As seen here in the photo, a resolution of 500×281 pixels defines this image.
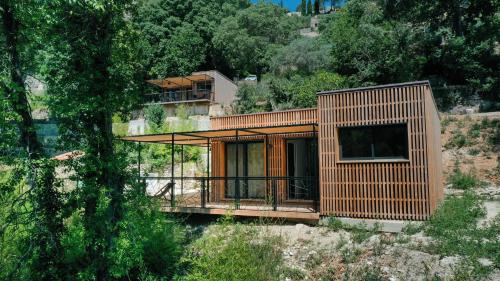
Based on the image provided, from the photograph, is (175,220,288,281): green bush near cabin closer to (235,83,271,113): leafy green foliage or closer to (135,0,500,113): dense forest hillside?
(135,0,500,113): dense forest hillside

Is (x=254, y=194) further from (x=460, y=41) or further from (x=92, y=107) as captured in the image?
(x=460, y=41)

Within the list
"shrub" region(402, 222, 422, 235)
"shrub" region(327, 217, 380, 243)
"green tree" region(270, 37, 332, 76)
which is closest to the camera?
"shrub" region(402, 222, 422, 235)

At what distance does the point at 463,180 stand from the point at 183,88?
2560 centimetres

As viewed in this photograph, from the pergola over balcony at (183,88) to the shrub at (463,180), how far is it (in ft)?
68.7

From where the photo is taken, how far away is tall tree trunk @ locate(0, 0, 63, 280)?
6922 millimetres

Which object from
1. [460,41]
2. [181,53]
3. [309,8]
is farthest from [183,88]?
[309,8]

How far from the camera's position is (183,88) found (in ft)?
116

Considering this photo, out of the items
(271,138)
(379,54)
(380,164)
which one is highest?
(379,54)

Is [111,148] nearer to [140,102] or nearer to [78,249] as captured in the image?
[140,102]

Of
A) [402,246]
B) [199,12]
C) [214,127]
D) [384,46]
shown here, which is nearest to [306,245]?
[402,246]

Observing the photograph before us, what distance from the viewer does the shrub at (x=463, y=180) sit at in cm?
1584

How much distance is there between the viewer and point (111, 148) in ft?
24.0

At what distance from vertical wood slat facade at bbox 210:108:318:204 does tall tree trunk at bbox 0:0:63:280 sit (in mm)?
7184

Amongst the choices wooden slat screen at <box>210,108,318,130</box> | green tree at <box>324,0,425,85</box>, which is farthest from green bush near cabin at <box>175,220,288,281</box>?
green tree at <box>324,0,425,85</box>
